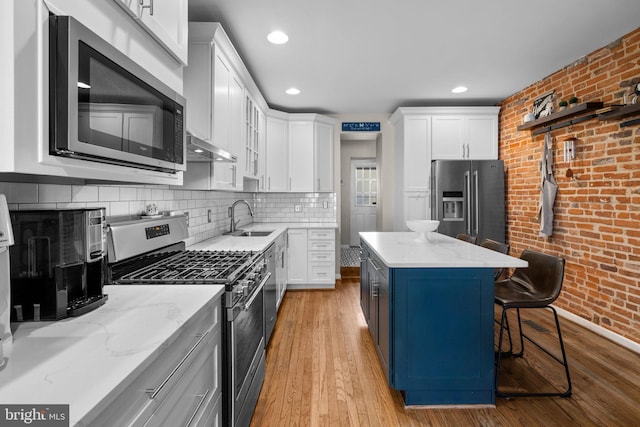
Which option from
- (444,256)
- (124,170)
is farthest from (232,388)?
(444,256)

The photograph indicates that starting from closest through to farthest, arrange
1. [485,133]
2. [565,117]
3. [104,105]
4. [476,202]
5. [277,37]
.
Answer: [104,105]
[277,37]
[565,117]
[476,202]
[485,133]

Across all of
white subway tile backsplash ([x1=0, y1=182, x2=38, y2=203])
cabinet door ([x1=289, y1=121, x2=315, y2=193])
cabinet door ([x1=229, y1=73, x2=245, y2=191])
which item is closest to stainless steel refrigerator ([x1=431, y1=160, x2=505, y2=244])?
cabinet door ([x1=289, y1=121, x2=315, y2=193])

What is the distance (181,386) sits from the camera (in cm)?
101

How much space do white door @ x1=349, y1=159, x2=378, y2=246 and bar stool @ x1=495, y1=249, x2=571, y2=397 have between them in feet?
18.4

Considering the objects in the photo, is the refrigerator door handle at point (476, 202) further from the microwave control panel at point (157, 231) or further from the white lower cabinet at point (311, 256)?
the microwave control panel at point (157, 231)

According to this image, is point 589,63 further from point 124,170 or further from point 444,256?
point 124,170

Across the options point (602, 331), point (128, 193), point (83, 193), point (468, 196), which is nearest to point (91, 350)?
point (83, 193)

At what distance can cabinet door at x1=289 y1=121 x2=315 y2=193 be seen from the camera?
189 inches

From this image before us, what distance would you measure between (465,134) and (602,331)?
277 cm

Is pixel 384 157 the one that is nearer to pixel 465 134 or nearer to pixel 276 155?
pixel 465 134

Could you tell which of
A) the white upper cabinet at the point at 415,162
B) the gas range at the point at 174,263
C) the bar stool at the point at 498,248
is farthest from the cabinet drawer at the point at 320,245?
the gas range at the point at 174,263

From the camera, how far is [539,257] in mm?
2283

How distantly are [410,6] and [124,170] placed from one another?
2326mm

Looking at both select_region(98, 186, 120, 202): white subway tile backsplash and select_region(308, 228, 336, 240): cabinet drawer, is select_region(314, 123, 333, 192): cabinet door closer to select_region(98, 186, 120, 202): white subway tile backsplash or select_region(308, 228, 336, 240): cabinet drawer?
select_region(308, 228, 336, 240): cabinet drawer
